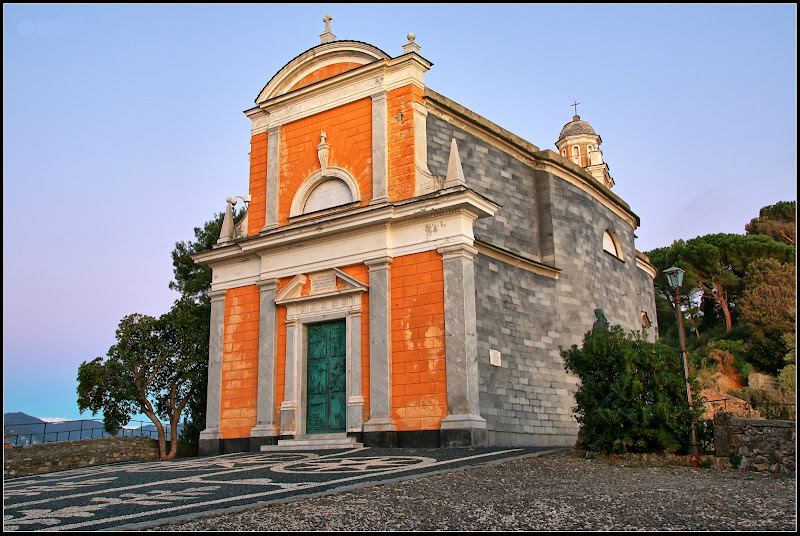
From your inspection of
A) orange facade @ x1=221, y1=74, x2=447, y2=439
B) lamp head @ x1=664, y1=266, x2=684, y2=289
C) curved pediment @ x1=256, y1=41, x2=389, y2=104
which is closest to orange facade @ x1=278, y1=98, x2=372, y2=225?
orange facade @ x1=221, y1=74, x2=447, y2=439

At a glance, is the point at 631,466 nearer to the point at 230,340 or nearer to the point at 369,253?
the point at 369,253

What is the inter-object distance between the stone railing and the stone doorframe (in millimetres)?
7348

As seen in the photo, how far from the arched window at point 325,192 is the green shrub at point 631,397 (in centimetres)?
751

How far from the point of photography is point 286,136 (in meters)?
18.0

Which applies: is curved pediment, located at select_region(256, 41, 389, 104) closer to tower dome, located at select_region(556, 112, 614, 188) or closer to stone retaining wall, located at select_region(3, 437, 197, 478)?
stone retaining wall, located at select_region(3, 437, 197, 478)

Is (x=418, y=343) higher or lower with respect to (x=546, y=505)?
higher

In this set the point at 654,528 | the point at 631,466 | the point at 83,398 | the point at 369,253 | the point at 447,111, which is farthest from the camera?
the point at 83,398

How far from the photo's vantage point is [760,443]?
9484 mm

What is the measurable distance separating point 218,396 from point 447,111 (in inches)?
361

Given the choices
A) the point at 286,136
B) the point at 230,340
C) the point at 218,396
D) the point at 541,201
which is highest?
the point at 286,136

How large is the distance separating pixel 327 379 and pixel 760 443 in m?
9.17

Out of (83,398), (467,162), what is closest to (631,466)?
(467,162)

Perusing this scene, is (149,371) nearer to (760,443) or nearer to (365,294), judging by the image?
(365,294)

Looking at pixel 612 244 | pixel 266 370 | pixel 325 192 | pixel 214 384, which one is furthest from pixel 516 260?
pixel 214 384
